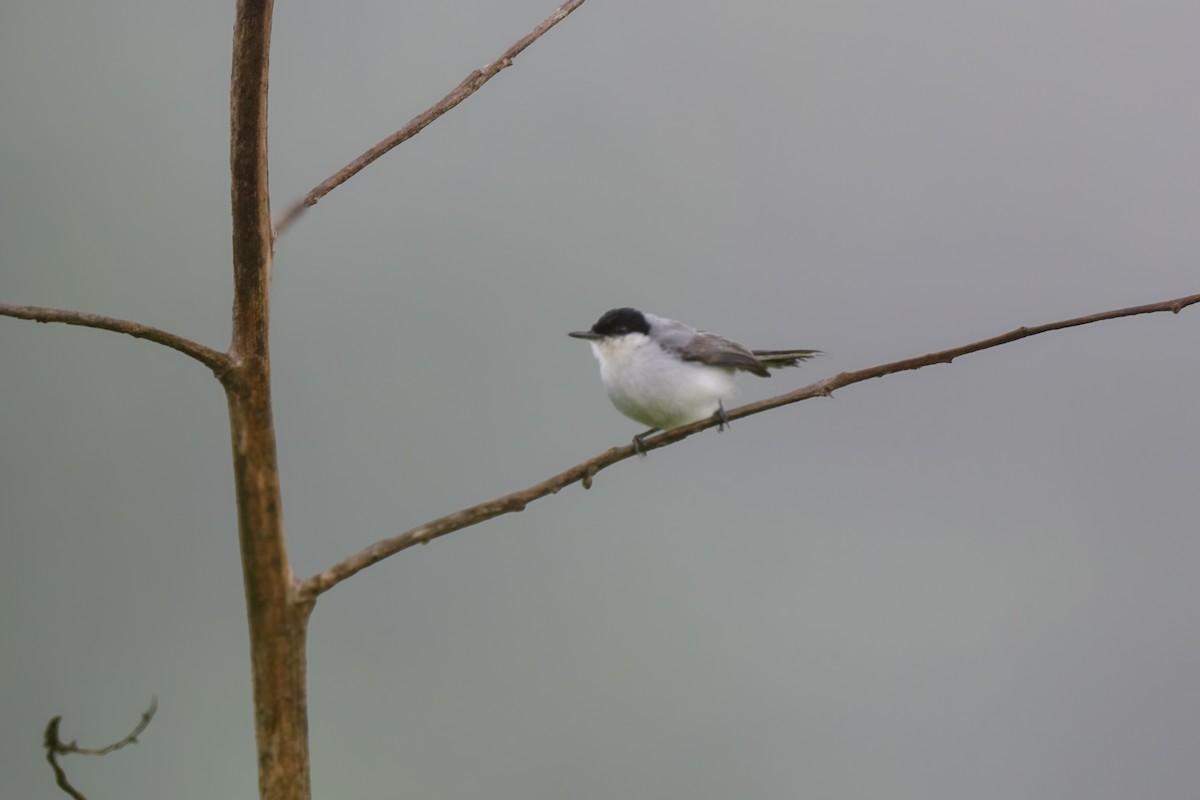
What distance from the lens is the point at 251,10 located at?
3.72 feet

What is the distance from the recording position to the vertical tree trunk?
3.76 feet

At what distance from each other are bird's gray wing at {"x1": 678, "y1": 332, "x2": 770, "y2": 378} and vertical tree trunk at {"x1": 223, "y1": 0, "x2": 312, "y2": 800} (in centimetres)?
79

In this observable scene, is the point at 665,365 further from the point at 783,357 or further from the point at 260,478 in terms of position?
the point at 260,478

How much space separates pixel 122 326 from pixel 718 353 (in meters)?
0.95

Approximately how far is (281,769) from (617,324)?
87cm

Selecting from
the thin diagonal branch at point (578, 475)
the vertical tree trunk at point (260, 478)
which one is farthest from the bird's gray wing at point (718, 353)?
the vertical tree trunk at point (260, 478)

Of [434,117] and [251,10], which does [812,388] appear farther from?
[251,10]

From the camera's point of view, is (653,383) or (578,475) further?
(653,383)

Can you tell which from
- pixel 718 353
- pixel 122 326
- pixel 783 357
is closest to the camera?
pixel 122 326

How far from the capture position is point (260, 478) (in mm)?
1158

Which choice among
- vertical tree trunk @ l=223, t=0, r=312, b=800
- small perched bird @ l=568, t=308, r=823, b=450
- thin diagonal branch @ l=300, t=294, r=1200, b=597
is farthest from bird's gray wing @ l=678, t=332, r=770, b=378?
vertical tree trunk @ l=223, t=0, r=312, b=800

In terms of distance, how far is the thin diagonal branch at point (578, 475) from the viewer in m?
1.07

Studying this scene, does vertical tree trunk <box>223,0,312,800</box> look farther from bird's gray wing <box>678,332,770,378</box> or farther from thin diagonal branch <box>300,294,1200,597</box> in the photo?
bird's gray wing <box>678,332,770,378</box>

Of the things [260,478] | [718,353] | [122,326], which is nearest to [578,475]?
[260,478]
